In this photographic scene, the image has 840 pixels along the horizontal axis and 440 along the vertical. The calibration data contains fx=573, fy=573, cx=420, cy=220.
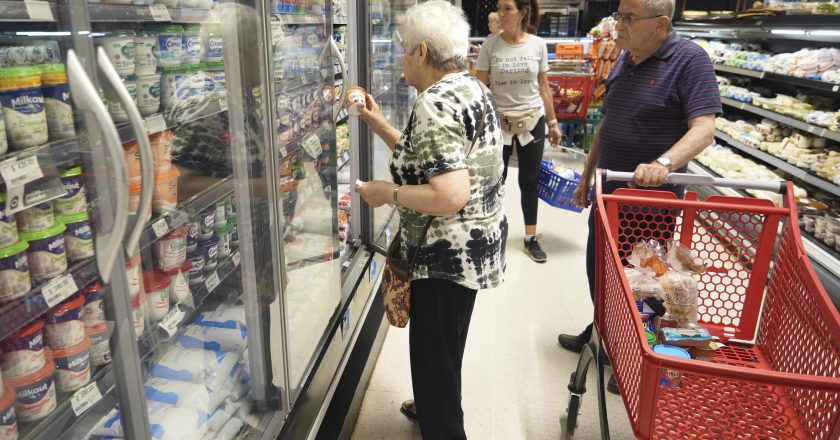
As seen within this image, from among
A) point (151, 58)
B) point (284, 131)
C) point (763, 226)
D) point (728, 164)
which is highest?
point (151, 58)

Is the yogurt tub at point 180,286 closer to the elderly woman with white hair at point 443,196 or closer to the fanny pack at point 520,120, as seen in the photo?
the elderly woman with white hair at point 443,196

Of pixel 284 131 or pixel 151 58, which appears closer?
pixel 151 58

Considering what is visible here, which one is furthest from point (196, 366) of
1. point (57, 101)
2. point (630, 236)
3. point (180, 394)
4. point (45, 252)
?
point (630, 236)

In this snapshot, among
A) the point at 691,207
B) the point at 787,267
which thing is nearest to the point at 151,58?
the point at 691,207

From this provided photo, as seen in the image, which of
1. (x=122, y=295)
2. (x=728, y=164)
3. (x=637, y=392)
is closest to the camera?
(x=122, y=295)

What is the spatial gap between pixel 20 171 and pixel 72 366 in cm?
50

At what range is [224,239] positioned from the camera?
1.89 m

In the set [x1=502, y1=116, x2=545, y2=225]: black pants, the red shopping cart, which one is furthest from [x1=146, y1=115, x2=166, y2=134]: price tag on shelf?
[x1=502, y1=116, x2=545, y2=225]: black pants

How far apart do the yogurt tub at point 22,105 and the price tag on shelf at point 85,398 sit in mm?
502

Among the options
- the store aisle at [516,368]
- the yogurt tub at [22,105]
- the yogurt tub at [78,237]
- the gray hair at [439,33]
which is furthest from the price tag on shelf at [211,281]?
the store aisle at [516,368]

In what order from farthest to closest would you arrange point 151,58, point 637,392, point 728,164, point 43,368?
point 728,164, point 637,392, point 151,58, point 43,368

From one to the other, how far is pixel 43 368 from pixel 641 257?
173cm

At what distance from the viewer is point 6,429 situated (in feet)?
3.59

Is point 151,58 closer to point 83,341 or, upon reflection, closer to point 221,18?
point 221,18
